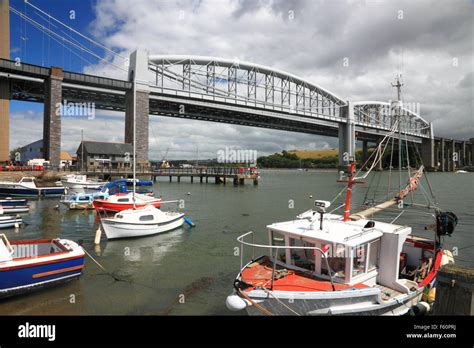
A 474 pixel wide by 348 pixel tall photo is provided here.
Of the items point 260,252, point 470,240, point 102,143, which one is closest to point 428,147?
point 102,143

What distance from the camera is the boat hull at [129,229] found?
761 inches

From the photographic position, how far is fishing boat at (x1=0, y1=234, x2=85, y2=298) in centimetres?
1080

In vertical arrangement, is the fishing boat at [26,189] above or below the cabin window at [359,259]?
below

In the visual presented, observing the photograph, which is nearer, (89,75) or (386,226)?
(386,226)

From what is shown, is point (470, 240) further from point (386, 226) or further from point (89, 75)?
point (89, 75)

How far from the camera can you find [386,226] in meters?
10.4

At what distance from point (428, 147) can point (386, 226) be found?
175m

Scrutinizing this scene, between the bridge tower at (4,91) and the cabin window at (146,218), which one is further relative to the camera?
the bridge tower at (4,91)

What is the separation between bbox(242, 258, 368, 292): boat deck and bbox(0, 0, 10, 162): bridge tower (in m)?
65.3

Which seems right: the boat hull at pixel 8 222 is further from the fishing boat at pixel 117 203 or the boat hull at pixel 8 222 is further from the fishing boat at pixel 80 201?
the fishing boat at pixel 80 201
